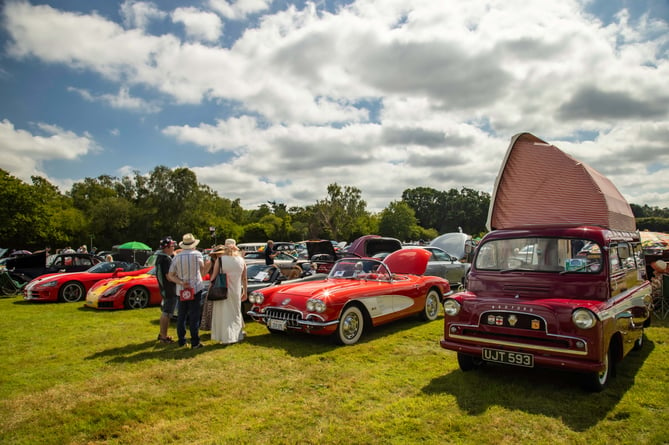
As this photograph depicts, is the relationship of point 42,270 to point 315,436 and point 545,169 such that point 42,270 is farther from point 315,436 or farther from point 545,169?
point 545,169

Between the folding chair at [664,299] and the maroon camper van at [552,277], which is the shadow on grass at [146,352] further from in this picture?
the folding chair at [664,299]

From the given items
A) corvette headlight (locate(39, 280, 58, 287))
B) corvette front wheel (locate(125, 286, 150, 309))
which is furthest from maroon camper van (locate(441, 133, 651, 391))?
corvette headlight (locate(39, 280, 58, 287))

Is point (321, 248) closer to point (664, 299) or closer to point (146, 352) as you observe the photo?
point (146, 352)

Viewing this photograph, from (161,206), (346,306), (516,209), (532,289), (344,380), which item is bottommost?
(344,380)

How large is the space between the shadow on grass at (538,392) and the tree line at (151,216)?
49.5 metres

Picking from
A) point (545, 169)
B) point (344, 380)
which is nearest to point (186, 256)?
point (344, 380)

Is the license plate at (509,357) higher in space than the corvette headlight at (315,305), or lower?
lower

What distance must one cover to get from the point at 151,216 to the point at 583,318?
5942 cm

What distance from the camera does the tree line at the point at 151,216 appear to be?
43.6 m

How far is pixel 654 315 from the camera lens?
9.41 meters

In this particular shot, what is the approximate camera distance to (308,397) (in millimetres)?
4914

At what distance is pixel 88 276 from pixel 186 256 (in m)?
8.19

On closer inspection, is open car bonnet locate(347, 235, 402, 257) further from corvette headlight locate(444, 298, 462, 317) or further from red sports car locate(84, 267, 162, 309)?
corvette headlight locate(444, 298, 462, 317)

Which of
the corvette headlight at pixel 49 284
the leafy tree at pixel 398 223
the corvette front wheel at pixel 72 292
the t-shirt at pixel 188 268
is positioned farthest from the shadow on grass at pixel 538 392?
the leafy tree at pixel 398 223
